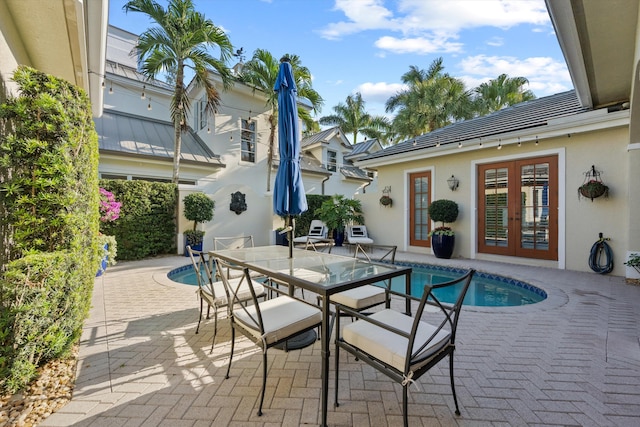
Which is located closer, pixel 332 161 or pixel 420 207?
pixel 420 207

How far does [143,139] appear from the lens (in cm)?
966

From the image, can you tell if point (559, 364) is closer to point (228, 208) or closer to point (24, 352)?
point (24, 352)

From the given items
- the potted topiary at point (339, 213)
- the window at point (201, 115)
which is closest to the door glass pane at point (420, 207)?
the potted topiary at point (339, 213)

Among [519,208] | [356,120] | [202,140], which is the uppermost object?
[356,120]

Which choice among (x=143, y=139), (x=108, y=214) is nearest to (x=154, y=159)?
(x=143, y=139)

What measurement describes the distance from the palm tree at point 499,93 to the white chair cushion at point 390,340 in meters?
18.4

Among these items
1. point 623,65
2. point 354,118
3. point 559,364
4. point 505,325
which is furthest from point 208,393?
point 354,118

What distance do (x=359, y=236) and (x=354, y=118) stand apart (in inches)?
622

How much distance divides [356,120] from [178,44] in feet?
55.9

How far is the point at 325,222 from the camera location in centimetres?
1056

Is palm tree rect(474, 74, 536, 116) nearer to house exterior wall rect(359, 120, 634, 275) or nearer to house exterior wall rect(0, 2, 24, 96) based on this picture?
house exterior wall rect(359, 120, 634, 275)

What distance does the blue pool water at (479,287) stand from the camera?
5.04 m

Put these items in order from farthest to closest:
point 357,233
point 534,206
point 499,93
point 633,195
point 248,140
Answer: point 499,93 < point 248,140 < point 357,233 < point 534,206 < point 633,195

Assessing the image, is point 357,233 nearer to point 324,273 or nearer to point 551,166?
point 551,166
